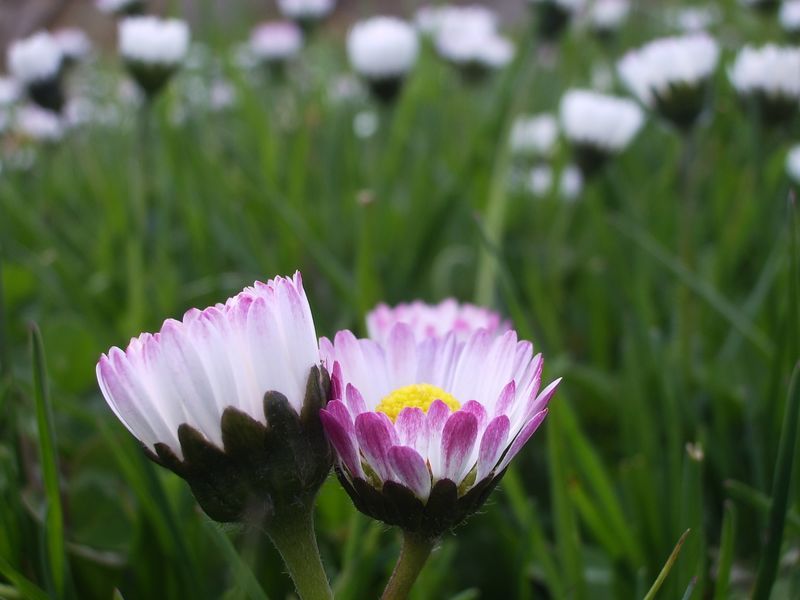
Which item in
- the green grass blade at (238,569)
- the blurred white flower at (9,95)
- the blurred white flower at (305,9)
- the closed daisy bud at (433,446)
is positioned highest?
the blurred white flower at (305,9)

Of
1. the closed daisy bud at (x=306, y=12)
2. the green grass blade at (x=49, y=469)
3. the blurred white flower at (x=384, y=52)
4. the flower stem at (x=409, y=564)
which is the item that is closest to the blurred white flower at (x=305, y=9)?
the closed daisy bud at (x=306, y=12)

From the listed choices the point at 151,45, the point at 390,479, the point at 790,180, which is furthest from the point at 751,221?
the point at 390,479

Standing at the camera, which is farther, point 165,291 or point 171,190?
point 171,190

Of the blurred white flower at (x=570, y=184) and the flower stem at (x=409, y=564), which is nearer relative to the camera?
the flower stem at (x=409, y=564)

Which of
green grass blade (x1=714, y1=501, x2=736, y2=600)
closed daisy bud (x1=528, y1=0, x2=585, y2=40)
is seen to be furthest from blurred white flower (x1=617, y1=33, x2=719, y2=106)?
green grass blade (x1=714, y1=501, x2=736, y2=600)

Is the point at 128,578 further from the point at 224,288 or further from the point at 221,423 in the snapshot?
the point at 224,288

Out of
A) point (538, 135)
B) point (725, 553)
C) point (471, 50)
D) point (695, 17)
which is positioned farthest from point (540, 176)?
point (725, 553)

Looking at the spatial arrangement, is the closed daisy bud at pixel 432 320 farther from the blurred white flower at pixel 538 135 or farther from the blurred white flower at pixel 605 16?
the blurred white flower at pixel 605 16
